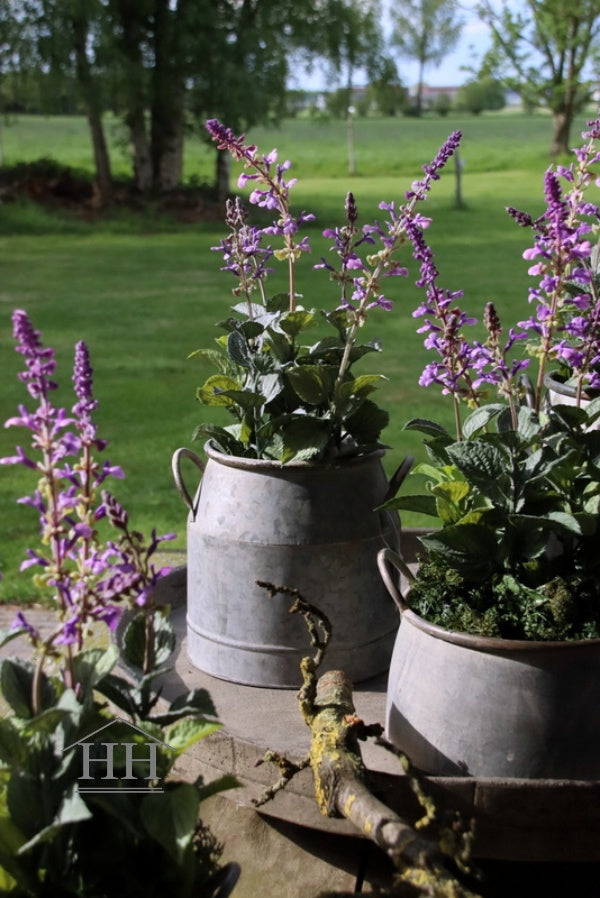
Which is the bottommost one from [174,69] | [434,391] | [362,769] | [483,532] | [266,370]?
[434,391]

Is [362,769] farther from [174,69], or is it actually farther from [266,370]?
[174,69]

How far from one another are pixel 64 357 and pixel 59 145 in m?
24.8

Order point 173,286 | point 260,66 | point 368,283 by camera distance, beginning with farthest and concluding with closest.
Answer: point 260,66, point 173,286, point 368,283

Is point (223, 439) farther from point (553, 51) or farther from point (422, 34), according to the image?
point (422, 34)

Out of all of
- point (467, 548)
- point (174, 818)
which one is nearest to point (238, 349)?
point (467, 548)

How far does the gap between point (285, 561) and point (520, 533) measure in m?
0.43

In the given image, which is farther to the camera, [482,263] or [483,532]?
[482,263]

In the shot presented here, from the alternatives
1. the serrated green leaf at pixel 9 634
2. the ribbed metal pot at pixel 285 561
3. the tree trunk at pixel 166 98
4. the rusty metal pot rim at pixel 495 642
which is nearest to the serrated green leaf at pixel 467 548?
the rusty metal pot rim at pixel 495 642

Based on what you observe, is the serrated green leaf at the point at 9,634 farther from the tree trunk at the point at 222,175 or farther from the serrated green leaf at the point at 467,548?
the tree trunk at the point at 222,175

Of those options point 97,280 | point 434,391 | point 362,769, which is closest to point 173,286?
point 97,280

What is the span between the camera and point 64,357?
7.48 metres

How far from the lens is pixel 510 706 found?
139 centimetres

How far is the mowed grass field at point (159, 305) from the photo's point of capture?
16.6 feet

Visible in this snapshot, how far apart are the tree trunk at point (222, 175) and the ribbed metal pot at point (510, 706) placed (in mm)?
14451
